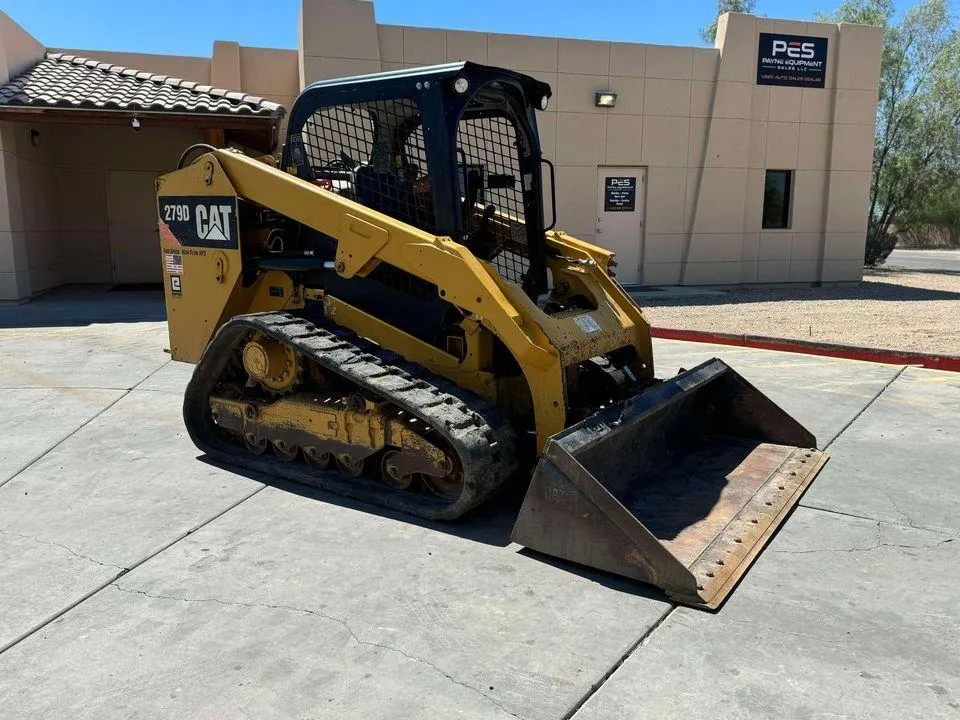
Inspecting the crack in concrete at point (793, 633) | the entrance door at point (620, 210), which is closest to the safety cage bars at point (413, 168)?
the crack in concrete at point (793, 633)

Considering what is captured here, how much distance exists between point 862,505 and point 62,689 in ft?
13.1

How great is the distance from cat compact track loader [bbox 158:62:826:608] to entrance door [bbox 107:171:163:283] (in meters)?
11.5

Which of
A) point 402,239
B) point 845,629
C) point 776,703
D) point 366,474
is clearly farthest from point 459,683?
point 402,239

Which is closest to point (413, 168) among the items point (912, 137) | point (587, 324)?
point (587, 324)

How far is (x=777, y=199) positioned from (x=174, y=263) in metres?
14.5

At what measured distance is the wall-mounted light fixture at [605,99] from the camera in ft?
49.4

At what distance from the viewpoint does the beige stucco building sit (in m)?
14.7

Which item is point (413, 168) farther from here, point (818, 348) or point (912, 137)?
point (912, 137)

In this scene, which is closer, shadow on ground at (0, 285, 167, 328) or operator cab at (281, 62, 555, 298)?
operator cab at (281, 62, 555, 298)

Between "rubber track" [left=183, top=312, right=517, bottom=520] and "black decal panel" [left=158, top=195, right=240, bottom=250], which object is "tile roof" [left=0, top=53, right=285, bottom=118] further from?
"rubber track" [left=183, top=312, right=517, bottom=520]

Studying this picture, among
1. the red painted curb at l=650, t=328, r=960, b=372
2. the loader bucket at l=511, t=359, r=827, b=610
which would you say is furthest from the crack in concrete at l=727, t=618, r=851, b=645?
the red painted curb at l=650, t=328, r=960, b=372

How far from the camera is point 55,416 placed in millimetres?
6164

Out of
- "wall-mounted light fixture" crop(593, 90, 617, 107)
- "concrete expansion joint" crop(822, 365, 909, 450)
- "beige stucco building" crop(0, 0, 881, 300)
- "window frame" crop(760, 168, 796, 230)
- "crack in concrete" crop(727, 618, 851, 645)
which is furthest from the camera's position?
"window frame" crop(760, 168, 796, 230)

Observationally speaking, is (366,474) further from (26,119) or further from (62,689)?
(26,119)
